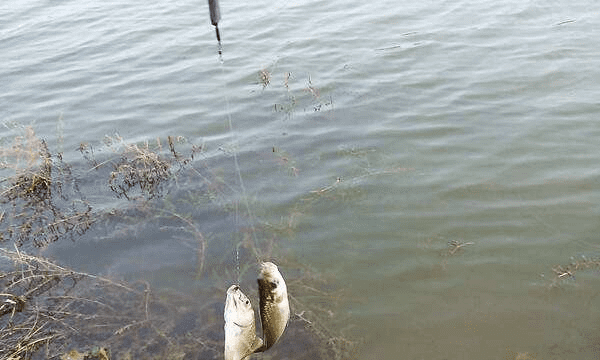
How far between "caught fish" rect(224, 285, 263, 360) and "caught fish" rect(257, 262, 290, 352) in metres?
0.12

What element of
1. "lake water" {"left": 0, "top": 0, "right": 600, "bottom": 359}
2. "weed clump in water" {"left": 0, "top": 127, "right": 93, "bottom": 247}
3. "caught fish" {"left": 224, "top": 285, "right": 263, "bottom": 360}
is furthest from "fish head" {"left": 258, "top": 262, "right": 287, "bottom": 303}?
"weed clump in water" {"left": 0, "top": 127, "right": 93, "bottom": 247}

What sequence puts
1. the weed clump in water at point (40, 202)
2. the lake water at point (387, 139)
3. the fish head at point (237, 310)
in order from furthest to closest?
the weed clump in water at point (40, 202), the lake water at point (387, 139), the fish head at point (237, 310)

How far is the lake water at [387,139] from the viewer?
208 inches

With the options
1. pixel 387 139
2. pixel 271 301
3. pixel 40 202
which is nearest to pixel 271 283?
pixel 271 301

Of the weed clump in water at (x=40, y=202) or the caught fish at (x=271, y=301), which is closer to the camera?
the caught fish at (x=271, y=301)

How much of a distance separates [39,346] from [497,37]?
921 centimetres

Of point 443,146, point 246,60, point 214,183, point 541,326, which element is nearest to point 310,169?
point 214,183

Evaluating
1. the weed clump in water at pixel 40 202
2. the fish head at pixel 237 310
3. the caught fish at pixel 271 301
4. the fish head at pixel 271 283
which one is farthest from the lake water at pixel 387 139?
the fish head at pixel 237 310

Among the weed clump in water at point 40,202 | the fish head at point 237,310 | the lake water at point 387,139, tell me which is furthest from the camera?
the weed clump in water at point 40,202

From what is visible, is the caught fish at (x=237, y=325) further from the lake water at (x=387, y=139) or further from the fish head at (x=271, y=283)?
the lake water at (x=387, y=139)

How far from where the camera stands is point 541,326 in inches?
194

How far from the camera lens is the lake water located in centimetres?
529

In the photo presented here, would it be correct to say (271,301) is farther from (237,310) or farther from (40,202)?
(40,202)

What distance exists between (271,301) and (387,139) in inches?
177
